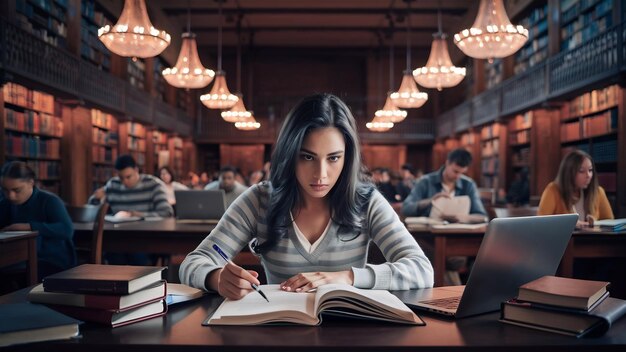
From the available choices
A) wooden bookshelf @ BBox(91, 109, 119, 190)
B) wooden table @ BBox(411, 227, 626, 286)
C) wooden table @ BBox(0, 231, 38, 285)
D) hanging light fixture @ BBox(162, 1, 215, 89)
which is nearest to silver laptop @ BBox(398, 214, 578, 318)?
wooden table @ BBox(411, 227, 626, 286)

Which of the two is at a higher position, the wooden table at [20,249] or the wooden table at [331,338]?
the wooden table at [331,338]

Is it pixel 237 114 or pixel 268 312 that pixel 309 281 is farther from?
pixel 237 114

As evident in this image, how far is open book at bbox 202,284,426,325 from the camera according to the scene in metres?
1.17

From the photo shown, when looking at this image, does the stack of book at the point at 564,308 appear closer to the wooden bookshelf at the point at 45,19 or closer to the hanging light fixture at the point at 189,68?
the hanging light fixture at the point at 189,68

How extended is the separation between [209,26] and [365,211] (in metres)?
14.9

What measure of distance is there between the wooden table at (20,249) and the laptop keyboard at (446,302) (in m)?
2.72

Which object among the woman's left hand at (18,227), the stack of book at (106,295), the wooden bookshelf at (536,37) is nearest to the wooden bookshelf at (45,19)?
the woman's left hand at (18,227)

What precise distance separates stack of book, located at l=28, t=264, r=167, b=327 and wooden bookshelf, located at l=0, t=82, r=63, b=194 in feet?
20.8

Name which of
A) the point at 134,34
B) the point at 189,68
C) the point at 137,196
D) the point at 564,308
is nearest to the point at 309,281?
the point at 564,308

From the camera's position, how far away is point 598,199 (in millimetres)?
4156

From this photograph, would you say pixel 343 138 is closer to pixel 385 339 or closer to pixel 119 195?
pixel 385 339

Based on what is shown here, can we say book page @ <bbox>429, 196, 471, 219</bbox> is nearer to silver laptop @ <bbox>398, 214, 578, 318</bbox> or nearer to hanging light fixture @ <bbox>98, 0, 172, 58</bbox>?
silver laptop @ <bbox>398, 214, 578, 318</bbox>

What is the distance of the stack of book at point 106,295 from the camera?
1168 millimetres

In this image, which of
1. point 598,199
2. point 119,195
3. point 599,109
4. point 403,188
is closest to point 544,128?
point 599,109
